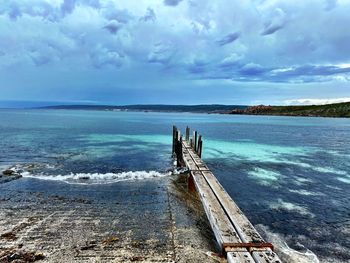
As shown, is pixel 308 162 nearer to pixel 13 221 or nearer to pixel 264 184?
pixel 264 184

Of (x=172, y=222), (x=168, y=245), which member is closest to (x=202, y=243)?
(x=168, y=245)

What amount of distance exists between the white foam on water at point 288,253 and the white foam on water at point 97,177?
802 centimetres

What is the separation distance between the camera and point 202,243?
24.4ft

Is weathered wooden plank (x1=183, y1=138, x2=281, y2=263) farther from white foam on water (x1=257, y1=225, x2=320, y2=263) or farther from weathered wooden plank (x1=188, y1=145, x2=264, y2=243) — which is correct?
white foam on water (x1=257, y1=225, x2=320, y2=263)

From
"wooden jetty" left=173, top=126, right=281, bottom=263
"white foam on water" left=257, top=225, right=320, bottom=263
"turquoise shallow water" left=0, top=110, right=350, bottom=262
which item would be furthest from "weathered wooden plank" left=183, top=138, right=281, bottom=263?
"turquoise shallow water" left=0, top=110, right=350, bottom=262

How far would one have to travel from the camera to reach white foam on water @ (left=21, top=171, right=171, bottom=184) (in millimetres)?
14203

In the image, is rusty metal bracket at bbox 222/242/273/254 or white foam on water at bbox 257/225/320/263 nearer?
rusty metal bracket at bbox 222/242/273/254

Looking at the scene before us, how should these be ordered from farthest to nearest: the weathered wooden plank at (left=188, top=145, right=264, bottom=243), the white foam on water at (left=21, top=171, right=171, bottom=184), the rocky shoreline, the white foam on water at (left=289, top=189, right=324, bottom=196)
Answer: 1. the white foam on water at (left=21, top=171, right=171, bottom=184)
2. the white foam on water at (left=289, top=189, right=324, bottom=196)
3. the rocky shoreline
4. the weathered wooden plank at (left=188, top=145, right=264, bottom=243)

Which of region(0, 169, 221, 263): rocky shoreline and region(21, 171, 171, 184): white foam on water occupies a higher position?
region(0, 169, 221, 263): rocky shoreline

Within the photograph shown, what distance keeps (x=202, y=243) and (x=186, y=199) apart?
4040 mm

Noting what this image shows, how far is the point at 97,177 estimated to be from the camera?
48.8ft

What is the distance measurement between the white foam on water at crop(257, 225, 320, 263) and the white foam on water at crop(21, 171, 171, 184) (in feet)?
26.3

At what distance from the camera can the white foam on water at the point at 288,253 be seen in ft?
23.9

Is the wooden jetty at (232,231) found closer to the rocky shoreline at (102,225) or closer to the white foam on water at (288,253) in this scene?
the rocky shoreline at (102,225)
